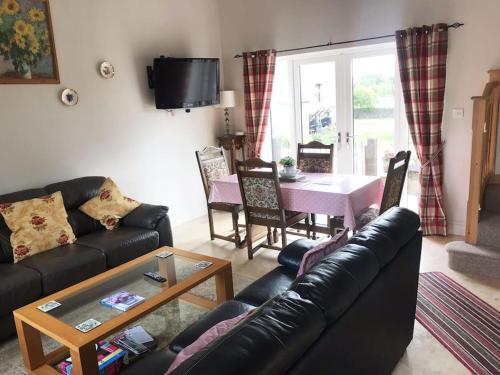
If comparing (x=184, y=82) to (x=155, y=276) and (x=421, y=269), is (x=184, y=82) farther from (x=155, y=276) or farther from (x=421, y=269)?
(x=421, y=269)

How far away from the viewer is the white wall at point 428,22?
379cm

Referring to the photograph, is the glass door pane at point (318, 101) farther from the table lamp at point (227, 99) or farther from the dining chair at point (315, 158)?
the table lamp at point (227, 99)

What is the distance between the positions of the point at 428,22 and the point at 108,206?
11.5 ft

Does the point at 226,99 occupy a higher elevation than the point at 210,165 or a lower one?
higher

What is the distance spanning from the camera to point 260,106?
17.3 feet

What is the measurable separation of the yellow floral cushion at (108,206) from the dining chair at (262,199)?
108 centimetres

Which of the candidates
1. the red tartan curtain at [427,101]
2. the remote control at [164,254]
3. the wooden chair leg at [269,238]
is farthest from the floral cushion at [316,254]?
the red tartan curtain at [427,101]

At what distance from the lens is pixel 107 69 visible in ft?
13.8

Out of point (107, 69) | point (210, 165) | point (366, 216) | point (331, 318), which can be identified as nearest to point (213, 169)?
point (210, 165)

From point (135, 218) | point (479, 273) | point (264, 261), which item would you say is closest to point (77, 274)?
point (135, 218)

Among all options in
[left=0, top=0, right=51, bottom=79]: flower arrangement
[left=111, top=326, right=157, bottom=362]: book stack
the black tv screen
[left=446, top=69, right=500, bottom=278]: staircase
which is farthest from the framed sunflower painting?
[left=446, top=69, right=500, bottom=278]: staircase

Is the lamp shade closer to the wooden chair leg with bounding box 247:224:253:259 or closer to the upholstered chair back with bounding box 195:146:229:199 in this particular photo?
the upholstered chair back with bounding box 195:146:229:199

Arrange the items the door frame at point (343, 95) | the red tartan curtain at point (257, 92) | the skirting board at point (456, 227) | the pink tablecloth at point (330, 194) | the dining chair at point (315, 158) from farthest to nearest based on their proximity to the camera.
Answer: the red tartan curtain at point (257, 92)
the door frame at point (343, 95)
the dining chair at point (315, 158)
the skirting board at point (456, 227)
the pink tablecloth at point (330, 194)

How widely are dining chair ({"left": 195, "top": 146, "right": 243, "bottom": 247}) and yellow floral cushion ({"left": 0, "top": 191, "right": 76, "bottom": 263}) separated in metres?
1.40
